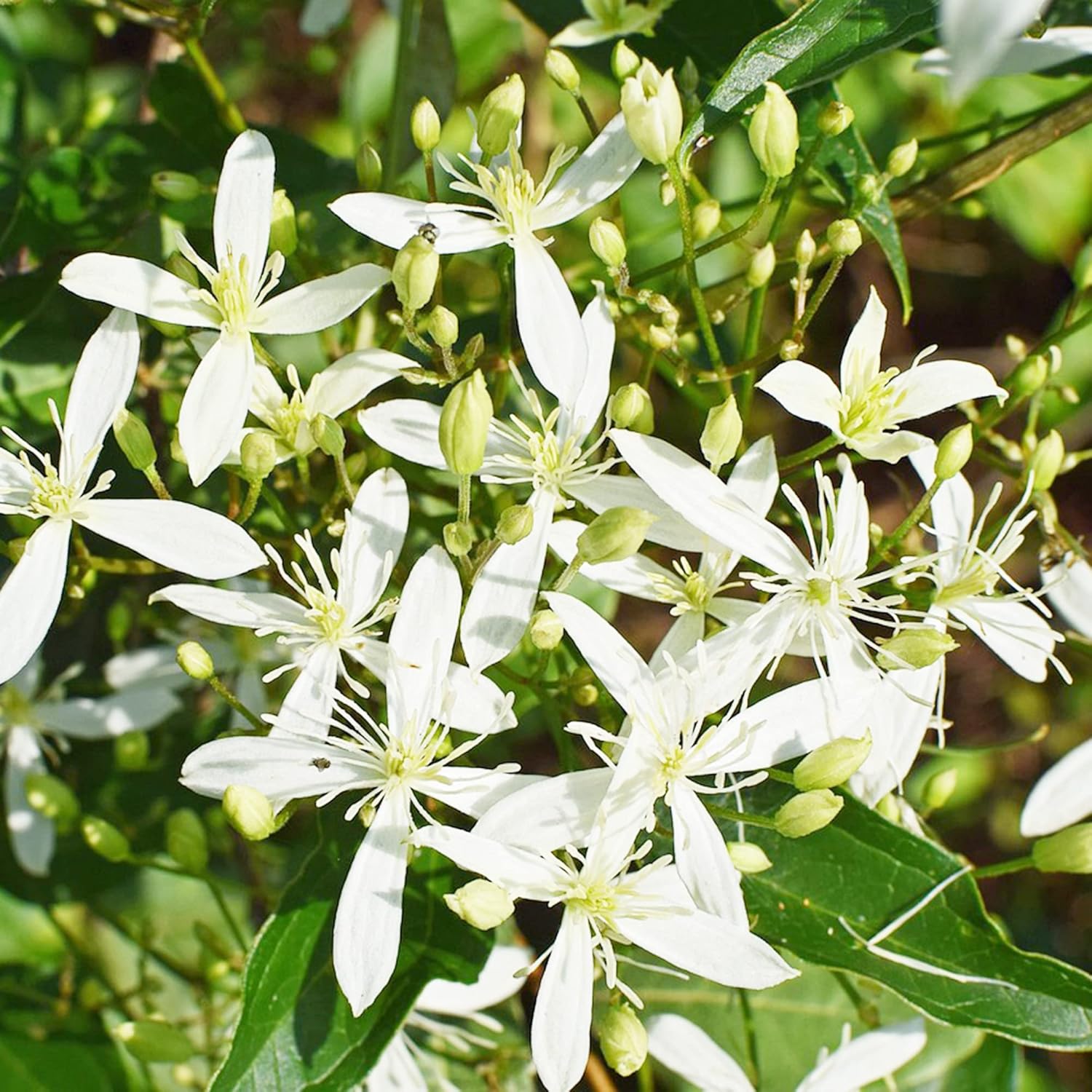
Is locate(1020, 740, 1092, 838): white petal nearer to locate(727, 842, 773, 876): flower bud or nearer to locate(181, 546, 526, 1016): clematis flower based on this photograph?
locate(727, 842, 773, 876): flower bud

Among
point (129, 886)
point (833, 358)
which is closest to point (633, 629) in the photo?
point (833, 358)

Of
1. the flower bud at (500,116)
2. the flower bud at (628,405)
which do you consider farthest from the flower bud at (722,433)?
the flower bud at (500,116)

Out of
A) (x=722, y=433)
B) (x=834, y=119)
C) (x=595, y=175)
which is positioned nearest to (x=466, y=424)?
(x=722, y=433)

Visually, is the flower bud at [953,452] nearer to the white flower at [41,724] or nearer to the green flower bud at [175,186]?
the green flower bud at [175,186]

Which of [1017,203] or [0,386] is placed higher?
[0,386]

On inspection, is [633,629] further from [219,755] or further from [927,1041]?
[219,755]

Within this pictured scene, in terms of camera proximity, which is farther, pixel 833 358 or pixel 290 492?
pixel 833 358

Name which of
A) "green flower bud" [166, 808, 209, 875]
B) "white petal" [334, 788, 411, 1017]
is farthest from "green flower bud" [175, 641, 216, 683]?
"green flower bud" [166, 808, 209, 875]
